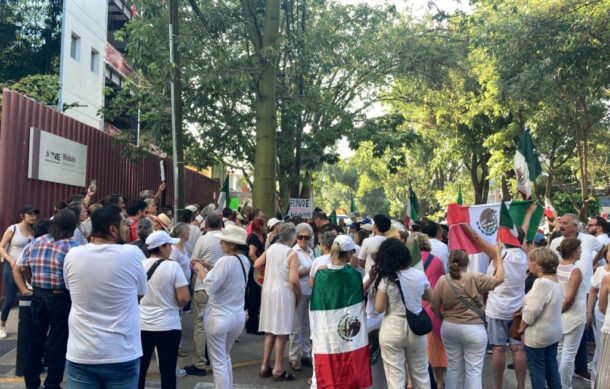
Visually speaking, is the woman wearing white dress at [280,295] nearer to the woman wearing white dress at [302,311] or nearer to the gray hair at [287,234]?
the gray hair at [287,234]

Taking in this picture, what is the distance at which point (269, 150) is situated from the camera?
12.0 meters

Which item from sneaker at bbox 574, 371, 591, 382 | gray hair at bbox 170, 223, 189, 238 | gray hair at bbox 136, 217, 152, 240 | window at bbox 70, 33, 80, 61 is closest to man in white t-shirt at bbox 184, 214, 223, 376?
gray hair at bbox 170, 223, 189, 238

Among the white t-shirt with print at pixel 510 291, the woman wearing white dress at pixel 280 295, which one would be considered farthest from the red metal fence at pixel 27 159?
the white t-shirt with print at pixel 510 291

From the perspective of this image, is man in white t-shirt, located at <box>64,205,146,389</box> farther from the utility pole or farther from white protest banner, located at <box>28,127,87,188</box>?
white protest banner, located at <box>28,127,87,188</box>

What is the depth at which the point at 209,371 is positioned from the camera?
22.9 feet

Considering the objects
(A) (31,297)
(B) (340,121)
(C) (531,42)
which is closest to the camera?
(A) (31,297)

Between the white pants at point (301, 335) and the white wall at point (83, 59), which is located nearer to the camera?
the white pants at point (301, 335)

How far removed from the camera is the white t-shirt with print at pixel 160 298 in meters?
5.04

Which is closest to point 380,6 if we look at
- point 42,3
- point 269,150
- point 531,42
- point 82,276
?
point 531,42

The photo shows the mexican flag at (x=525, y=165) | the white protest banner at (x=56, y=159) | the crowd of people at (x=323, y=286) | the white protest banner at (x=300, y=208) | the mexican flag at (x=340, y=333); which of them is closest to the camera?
the crowd of people at (x=323, y=286)

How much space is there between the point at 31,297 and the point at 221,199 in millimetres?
7589

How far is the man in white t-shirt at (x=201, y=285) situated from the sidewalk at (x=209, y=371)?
0.16m

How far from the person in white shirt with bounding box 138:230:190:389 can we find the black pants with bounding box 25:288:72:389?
1.04 metres

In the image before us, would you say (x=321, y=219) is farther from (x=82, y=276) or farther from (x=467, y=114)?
(x=467, y=114)
